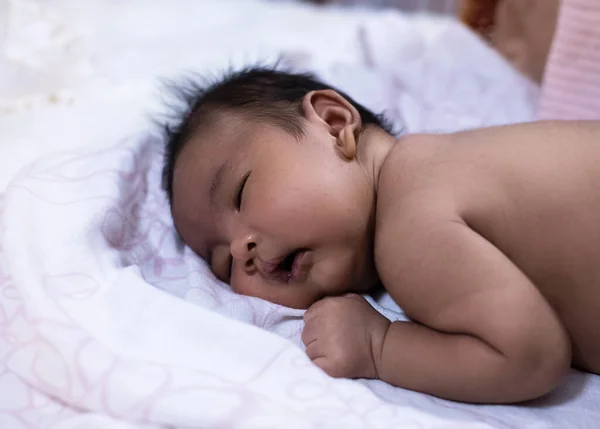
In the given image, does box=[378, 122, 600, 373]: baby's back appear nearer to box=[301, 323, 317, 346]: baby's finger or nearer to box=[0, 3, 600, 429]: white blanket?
box=[0, 3, 600, 429]: white blanket

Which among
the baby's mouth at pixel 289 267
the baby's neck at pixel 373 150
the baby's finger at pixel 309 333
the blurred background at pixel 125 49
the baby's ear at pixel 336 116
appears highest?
the baby's ear at pixel 336 116

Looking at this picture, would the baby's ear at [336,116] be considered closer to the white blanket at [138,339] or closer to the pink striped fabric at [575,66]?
the white blanket at [138,339]

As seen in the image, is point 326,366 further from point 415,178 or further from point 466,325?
point 415,178

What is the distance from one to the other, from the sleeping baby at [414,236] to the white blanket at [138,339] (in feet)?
0.14

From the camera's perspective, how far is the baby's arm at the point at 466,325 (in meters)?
0.79

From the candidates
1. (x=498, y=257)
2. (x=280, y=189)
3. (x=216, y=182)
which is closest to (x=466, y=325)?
(x=498, y=257)

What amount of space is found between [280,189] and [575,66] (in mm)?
842

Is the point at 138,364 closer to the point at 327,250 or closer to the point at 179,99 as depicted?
the point at 327,250

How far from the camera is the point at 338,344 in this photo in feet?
2.82

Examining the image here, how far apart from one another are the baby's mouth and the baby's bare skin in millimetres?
109

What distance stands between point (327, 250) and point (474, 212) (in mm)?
206

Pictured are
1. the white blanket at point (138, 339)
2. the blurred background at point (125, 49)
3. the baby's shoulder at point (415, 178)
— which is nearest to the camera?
the white blanket at point (138, 339)

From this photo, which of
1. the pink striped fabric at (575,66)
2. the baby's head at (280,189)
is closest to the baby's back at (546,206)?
the baby's head at (280,189)

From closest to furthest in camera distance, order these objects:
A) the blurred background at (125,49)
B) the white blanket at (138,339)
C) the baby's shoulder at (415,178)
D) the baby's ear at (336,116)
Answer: the white blanket at (138,339), the baby's shoulder at (415,178), the baby's ear at (336,116), the blurred background at (125,49)
